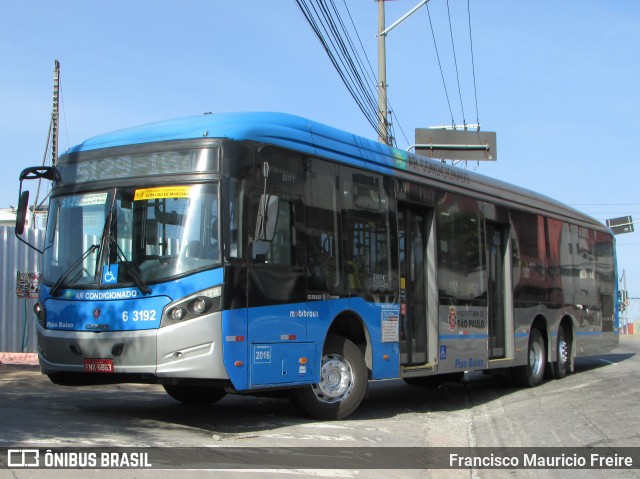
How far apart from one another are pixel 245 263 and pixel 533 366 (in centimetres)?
862

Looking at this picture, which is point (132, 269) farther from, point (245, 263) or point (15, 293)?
point (15, 293)

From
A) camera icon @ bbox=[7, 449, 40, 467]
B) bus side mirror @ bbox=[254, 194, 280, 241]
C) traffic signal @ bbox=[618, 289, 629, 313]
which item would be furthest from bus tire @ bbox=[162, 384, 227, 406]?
traffic signal @ bbox=[618, 289, 629, 313]

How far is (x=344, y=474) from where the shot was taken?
648cm

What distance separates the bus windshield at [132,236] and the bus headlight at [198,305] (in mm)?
265

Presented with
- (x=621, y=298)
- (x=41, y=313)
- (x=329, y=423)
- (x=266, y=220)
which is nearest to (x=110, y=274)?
(x=41, y=313)

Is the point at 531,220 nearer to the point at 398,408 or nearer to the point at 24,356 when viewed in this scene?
the point at 398,408

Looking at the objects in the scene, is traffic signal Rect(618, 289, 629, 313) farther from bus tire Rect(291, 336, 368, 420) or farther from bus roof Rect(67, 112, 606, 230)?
bus tire Rect(291, 336, 368, 420)

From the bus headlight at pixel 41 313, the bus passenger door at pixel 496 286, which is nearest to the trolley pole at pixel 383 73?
the bus passenger door at pixel 496 286

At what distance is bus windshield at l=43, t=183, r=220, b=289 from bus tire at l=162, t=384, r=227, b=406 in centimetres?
247

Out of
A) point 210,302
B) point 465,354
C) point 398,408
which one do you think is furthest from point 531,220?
point 210,302

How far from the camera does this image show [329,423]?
8.93m

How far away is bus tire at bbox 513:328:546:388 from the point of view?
557 inches

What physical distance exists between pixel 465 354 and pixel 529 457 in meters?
4.08

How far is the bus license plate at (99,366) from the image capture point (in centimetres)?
779
